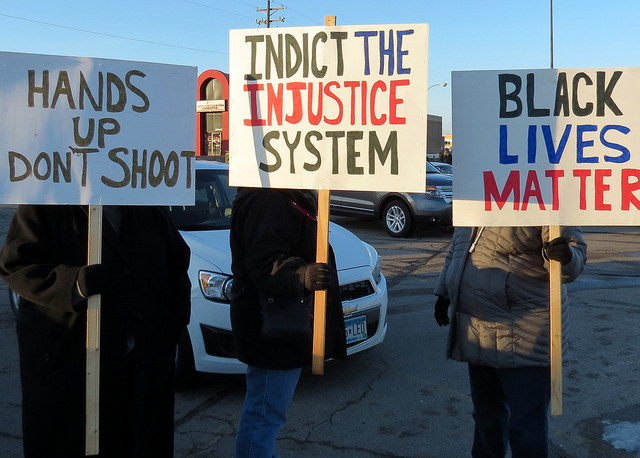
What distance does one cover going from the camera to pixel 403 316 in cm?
659

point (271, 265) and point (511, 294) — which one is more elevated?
point (271, 265)

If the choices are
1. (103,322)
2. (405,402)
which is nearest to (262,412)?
(103,322)

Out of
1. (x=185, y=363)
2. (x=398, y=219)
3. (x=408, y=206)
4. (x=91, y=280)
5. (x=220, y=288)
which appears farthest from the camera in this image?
(x=398, y=219)

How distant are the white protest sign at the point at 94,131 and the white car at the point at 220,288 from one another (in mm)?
1814

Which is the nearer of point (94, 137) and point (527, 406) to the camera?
point (94, 137)

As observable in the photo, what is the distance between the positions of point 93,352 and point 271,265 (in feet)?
2.42

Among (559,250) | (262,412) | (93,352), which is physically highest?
(559,250)

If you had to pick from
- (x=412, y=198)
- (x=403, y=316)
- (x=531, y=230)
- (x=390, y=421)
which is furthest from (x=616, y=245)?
(x=531, y=230)

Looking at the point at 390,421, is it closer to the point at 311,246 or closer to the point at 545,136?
the point at 311,246

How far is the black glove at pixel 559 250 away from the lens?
2.53 meters

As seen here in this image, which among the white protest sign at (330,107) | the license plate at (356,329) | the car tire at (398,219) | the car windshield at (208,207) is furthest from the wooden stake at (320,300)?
the car tire at (398,219)

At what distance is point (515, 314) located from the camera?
2.75m

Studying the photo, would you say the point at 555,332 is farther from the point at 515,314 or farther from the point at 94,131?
the point at 94,131

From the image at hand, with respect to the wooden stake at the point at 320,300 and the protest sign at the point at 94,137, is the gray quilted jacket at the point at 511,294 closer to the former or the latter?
the wooden stake at the point at 320,300
